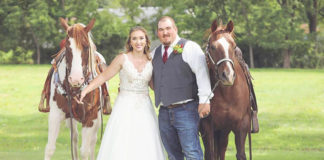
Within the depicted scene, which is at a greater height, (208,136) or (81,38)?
(81,38)

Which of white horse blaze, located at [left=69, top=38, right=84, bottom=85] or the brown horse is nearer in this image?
white horse blaze, located at [left=69, top=38, right=84, bottom=85]

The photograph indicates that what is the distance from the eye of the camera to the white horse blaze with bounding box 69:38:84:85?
6.43m

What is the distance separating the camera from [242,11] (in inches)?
1813

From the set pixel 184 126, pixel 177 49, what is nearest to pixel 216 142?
pixel 184 126

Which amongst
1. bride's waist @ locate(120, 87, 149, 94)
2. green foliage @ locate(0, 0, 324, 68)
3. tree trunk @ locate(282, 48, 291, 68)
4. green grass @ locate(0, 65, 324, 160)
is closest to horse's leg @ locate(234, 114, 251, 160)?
bride's waist @ locate(120, 87, 149, 94)

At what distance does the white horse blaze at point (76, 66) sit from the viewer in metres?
6.43

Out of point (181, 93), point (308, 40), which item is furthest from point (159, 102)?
point (308, 40)

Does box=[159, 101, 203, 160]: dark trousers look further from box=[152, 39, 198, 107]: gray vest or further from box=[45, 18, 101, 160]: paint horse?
box=[45, 18, 101, 160]: paint horse

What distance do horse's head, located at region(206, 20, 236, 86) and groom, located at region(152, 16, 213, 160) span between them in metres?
0.20

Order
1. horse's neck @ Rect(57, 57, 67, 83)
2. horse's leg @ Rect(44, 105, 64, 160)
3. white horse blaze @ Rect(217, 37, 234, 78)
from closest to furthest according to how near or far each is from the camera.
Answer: white horse blaze @ Rect(217, 37, 234, 78) → horse's neck @ Rect(57, 57, 67, 83) → horse's leg @ Rect(44, 105, 64, 160)

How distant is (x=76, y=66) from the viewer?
6.54 metres

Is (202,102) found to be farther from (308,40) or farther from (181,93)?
(308,40)

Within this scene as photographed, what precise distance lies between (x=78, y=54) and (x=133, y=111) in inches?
43.2

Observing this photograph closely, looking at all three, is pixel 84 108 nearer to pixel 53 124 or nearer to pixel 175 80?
pixel 53 124
